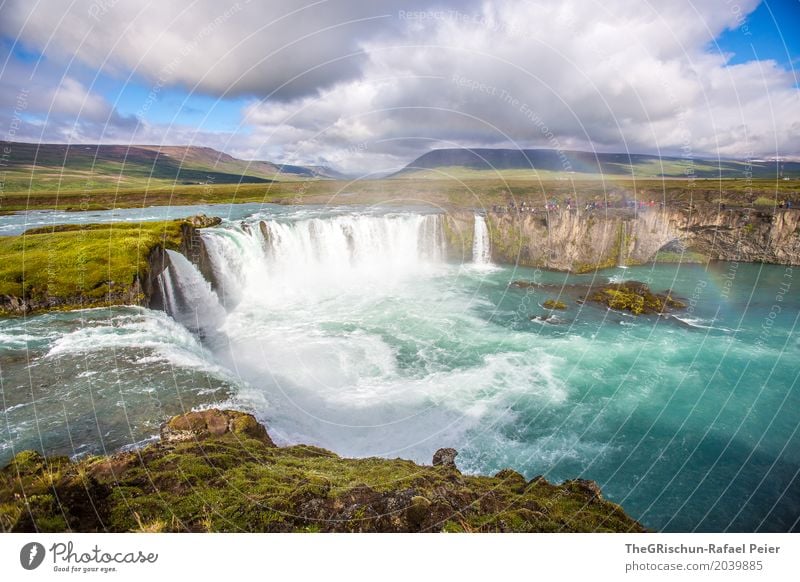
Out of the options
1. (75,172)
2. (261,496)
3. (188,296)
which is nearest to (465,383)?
(261,496)

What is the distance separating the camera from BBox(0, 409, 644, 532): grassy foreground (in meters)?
6.76

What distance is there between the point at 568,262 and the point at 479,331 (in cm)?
2360

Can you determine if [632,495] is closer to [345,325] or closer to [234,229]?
[345,325]

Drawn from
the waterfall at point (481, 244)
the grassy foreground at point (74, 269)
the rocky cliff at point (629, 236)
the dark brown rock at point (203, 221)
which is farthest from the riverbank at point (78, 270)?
the waterfall at point (481, 244)

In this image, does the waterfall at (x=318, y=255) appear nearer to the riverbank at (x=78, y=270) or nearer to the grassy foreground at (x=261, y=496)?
the riverbank at (x=78, y=270)

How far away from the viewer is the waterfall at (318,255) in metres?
34.2

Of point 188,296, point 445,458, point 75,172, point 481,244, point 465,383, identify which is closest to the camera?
point 445,458

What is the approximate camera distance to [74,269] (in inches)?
927

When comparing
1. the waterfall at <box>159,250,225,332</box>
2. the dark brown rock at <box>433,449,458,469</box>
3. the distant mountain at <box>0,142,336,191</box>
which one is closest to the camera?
the dark brown rock at <box>433,449,458,469</box>

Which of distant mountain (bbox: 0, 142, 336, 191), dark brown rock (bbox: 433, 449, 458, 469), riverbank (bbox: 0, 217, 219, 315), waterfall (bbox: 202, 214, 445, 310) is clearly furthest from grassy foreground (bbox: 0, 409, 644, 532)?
distant mountain (bbox: 0, 142, 336, 191)

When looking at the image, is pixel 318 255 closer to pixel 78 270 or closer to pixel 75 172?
pixel 78 270

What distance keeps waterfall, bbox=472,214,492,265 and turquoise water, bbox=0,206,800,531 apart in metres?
14.1

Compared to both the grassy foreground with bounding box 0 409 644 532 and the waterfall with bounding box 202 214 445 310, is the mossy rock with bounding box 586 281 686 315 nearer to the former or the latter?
the waterfall with bounding box 202 214 445 310

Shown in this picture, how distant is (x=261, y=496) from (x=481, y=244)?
4500cm
